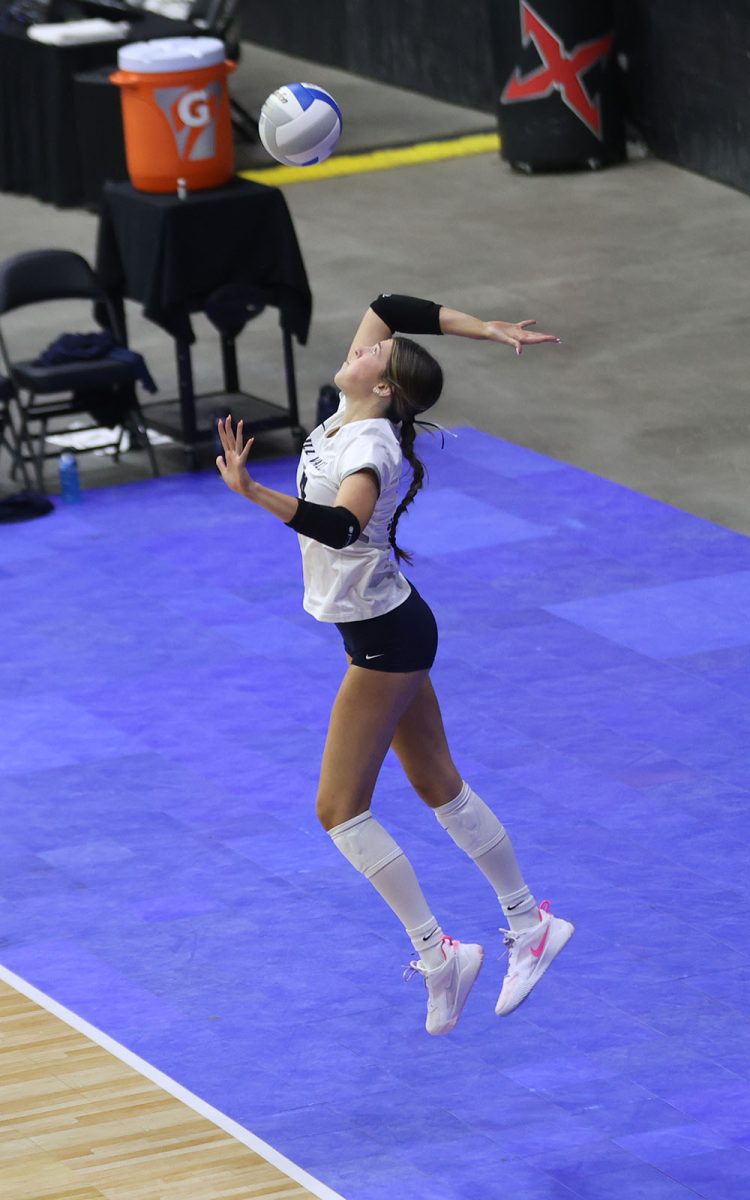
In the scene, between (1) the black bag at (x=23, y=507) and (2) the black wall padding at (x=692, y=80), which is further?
(2) the black wall padding at (x=692, y=80)

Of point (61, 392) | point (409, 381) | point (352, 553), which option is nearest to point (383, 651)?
point (352, 553)

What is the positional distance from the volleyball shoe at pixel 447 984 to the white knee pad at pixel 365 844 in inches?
13.3

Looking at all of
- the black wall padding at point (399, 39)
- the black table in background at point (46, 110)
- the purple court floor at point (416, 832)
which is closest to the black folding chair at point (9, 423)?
the purple court floor at point (416, 832)

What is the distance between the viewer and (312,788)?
8.27m

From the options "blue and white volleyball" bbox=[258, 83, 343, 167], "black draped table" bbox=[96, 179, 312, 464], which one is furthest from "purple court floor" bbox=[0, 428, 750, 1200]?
"blue and white volleyball" bbox=[258, 83, 343, 167]

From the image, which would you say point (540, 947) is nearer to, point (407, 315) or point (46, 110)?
point (407, 315)

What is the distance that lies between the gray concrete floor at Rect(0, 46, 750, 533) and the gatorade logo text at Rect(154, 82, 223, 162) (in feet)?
5.90

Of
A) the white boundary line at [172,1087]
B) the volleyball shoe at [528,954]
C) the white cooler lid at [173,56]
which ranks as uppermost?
the white cooler lid at [173,56]

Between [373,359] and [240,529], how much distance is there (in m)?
5.47

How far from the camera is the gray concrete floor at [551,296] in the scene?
486 inches

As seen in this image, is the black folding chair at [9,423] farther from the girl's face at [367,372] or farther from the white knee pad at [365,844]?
the white knee pad at [365,844]

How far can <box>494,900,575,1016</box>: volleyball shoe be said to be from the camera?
623 cm

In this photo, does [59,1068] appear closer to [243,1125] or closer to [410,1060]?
[243,1125]

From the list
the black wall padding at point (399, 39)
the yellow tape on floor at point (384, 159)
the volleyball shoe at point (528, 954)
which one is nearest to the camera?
the volleyball shoe at point (528, 954)
